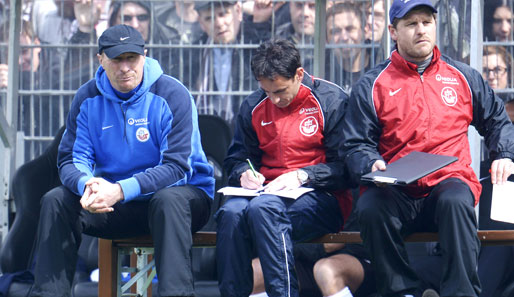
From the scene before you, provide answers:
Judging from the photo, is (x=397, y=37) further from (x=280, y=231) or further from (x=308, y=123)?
(x=280, y=231)

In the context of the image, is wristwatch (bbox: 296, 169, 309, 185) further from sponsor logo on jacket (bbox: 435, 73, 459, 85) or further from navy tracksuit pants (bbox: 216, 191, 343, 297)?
sponsor logo on jacket (bbox: 435, 73, 459, 85)

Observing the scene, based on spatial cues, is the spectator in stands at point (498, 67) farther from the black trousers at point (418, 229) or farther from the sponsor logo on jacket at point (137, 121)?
the sponsor logo on jacket at point (137, 121)

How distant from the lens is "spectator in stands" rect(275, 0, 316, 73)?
684 cm

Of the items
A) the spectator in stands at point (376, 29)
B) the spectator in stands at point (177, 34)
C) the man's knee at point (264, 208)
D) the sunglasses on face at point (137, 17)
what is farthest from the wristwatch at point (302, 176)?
the sunglasses on face at point (137, 17)

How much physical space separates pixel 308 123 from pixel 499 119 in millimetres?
1020

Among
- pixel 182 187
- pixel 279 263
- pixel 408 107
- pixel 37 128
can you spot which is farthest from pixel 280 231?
pixel 37 128

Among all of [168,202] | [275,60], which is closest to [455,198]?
[275,60]

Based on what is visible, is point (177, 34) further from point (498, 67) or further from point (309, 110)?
point (498, 67)

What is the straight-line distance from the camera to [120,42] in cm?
497

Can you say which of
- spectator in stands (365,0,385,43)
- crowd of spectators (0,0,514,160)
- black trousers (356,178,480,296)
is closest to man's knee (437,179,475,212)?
black trousers (356,178,480,296)

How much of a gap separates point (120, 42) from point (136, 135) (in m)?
0.51

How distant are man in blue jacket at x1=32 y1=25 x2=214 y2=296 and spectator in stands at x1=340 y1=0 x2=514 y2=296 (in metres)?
0.87

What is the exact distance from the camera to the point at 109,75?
5.11m

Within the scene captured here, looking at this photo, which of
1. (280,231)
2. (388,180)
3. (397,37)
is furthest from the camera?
(397,37)
